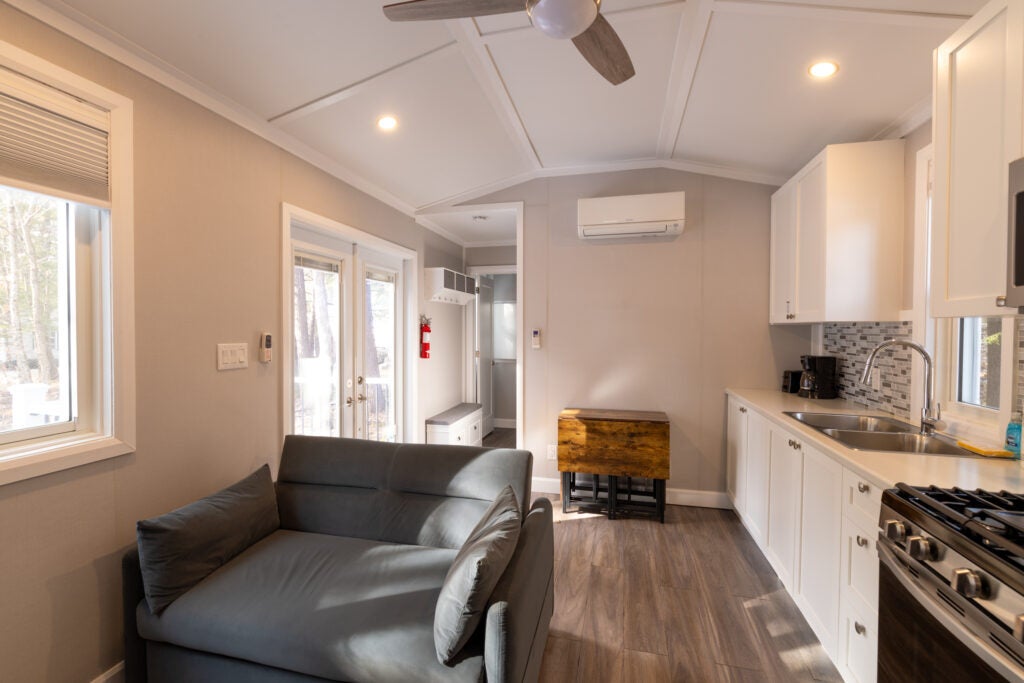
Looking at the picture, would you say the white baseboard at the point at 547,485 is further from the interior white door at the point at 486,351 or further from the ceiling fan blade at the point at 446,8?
the ceiling fan blade at the point at 446,8

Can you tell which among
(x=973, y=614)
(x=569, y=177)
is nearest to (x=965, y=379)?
(x=973, y=614)

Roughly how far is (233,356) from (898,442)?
126 inches

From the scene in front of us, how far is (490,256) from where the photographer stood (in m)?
5.45

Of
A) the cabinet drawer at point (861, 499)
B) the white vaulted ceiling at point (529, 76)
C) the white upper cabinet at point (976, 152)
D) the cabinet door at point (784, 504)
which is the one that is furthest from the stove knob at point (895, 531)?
the white vaulted ceiling at point (529, 76)

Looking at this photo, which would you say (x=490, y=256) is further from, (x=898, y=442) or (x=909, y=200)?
(x=898, y=442)

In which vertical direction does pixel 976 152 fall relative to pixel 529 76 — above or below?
below

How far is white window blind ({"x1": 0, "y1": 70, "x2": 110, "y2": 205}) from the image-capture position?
54.0 inches

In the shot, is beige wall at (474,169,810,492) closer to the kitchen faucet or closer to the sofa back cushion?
the kitchen faucet

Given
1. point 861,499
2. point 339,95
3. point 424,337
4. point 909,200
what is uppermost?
point 339,95

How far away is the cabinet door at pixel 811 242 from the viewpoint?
8.22 feet

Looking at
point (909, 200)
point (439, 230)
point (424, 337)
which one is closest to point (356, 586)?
point (424, 337)

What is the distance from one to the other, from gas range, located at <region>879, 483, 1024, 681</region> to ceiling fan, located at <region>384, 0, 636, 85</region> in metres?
1.62

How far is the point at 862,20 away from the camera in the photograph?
176cm

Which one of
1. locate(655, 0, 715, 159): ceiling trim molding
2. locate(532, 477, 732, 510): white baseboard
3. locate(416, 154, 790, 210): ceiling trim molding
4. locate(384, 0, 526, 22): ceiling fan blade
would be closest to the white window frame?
locate(384, 0, 526, 22): ceiling fan blade
